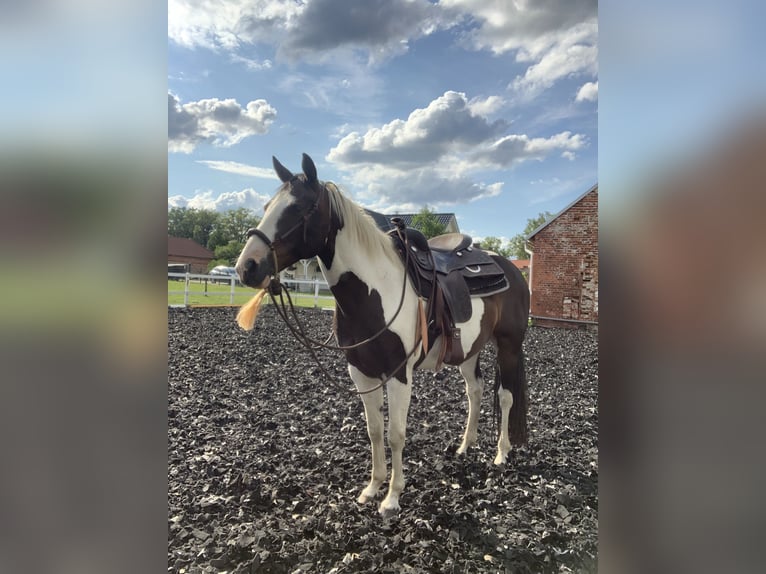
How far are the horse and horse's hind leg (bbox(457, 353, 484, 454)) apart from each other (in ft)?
2.27

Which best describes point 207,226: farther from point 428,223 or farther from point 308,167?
point 308,167

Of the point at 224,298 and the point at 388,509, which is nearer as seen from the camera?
the point at 388,509

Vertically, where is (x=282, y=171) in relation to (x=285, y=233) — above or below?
above

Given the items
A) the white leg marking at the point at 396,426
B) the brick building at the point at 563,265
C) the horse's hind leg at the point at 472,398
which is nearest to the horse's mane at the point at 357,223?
the white leg marking at the point at 396,426

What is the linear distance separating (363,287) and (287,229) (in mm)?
612

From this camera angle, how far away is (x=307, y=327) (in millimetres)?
10117

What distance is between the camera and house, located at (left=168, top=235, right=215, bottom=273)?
19475 millimetres

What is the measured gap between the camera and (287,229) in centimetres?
219

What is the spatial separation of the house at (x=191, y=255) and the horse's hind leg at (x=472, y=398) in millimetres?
16452

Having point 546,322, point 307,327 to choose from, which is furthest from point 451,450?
point 546,322

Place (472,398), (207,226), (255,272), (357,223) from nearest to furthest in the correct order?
1. (255,272)
2. (357,223)
3. (472,398)
4. (207,226)

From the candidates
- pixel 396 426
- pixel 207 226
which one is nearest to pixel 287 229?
pixel 396 426
